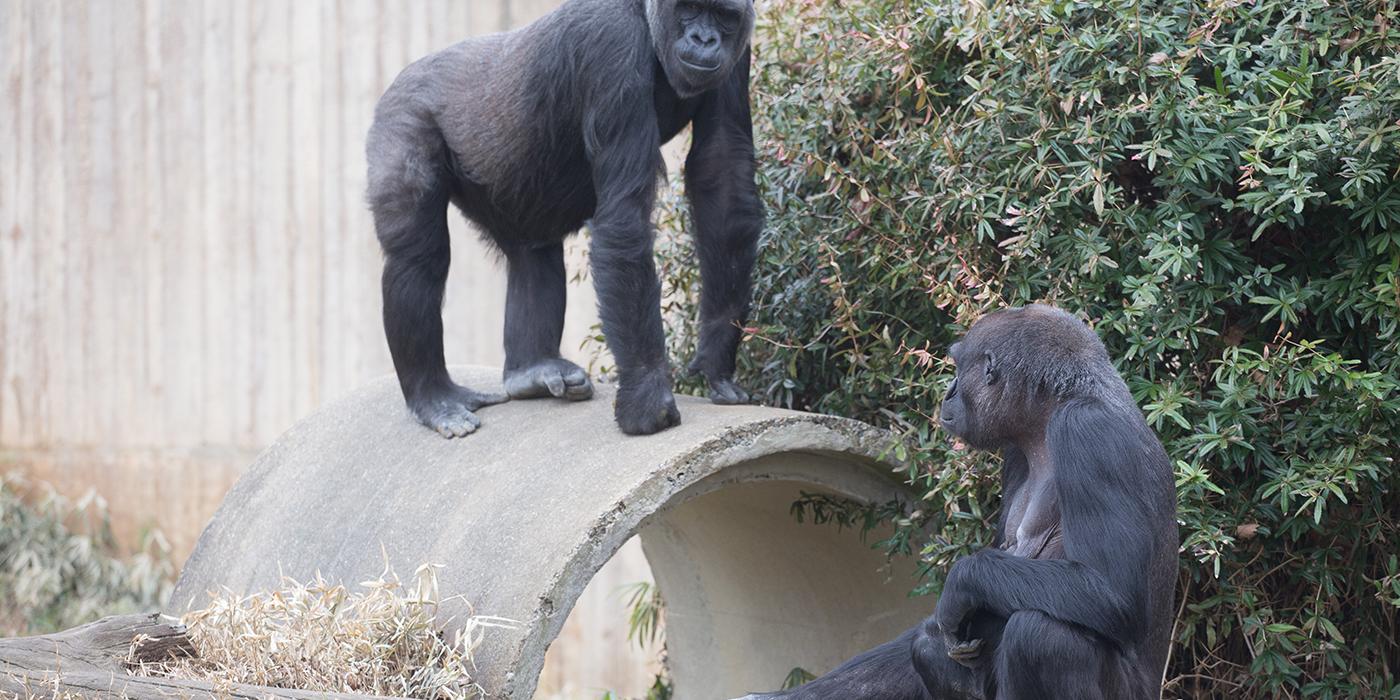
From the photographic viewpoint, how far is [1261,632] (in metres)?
4.21

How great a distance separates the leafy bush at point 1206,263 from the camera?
163 inches

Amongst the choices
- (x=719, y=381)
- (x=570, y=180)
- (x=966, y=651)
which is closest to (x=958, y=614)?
(x=966, y=651)

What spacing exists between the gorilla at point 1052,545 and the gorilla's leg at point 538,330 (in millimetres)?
1978

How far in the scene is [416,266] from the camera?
5441 mm

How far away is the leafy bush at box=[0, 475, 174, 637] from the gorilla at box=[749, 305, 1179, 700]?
24.0 feet

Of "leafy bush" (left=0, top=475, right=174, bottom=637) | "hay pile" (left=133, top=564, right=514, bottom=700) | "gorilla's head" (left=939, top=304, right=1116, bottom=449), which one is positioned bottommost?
"leafy bush" (left=0, top=475, right=174, bottom=637)

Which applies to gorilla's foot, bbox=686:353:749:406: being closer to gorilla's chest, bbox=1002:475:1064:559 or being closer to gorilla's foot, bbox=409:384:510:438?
gorilla's foot, bbox=409:384:510:438

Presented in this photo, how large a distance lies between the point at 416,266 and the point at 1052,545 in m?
2.79

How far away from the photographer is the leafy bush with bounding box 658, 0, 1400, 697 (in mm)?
4129

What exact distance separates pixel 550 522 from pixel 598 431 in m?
0.57

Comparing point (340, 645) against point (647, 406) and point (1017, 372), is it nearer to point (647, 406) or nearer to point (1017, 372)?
point (647, 406)

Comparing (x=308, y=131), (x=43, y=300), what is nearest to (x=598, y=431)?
(x=308, y=131)

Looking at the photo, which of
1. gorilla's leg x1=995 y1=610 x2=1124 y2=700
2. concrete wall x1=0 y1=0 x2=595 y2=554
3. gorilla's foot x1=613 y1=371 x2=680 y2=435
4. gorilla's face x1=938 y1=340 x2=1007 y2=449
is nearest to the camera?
gorilla's leg x1=995 y1=610 x2=1124 y2=700

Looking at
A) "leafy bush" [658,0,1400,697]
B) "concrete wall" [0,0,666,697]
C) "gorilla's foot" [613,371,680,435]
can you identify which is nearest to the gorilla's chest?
"leafy bush" [658,0,1400,697]
